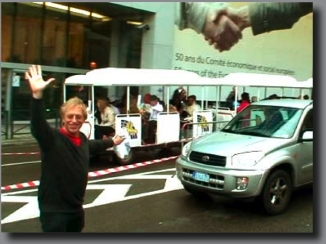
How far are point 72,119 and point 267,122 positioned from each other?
4.34m

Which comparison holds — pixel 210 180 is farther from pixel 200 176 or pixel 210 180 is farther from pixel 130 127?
pixel 130 127

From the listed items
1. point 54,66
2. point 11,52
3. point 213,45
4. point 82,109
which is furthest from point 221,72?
point 82,109

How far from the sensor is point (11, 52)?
17.5 meters

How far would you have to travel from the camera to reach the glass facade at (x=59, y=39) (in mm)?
17484

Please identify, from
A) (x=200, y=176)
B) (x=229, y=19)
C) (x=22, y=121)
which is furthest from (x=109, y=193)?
(x=229, y=19)

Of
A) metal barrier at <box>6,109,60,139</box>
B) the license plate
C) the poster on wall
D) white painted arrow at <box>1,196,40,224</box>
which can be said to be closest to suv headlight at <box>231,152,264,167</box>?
the license plate

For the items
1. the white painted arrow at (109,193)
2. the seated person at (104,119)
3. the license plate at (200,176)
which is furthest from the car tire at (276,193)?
the seated person at (104,119)

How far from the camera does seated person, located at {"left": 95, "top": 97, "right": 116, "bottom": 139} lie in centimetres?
1045

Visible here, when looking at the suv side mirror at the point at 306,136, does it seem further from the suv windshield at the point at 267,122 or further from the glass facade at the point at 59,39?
the glass facade at the point at 59,39

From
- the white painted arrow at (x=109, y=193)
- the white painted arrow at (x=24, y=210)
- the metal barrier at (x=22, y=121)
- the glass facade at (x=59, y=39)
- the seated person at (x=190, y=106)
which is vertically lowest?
the white painted arrow at (x=24, y=210)

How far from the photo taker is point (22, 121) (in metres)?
15.6

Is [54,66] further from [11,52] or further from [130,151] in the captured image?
[130,151]

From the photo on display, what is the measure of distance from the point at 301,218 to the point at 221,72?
16165 millimetres

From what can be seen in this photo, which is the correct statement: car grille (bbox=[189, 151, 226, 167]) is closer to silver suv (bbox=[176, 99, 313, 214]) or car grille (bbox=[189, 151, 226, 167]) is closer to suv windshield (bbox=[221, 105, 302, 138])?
silver suv (bbox=[176, 99, 313, 214])
